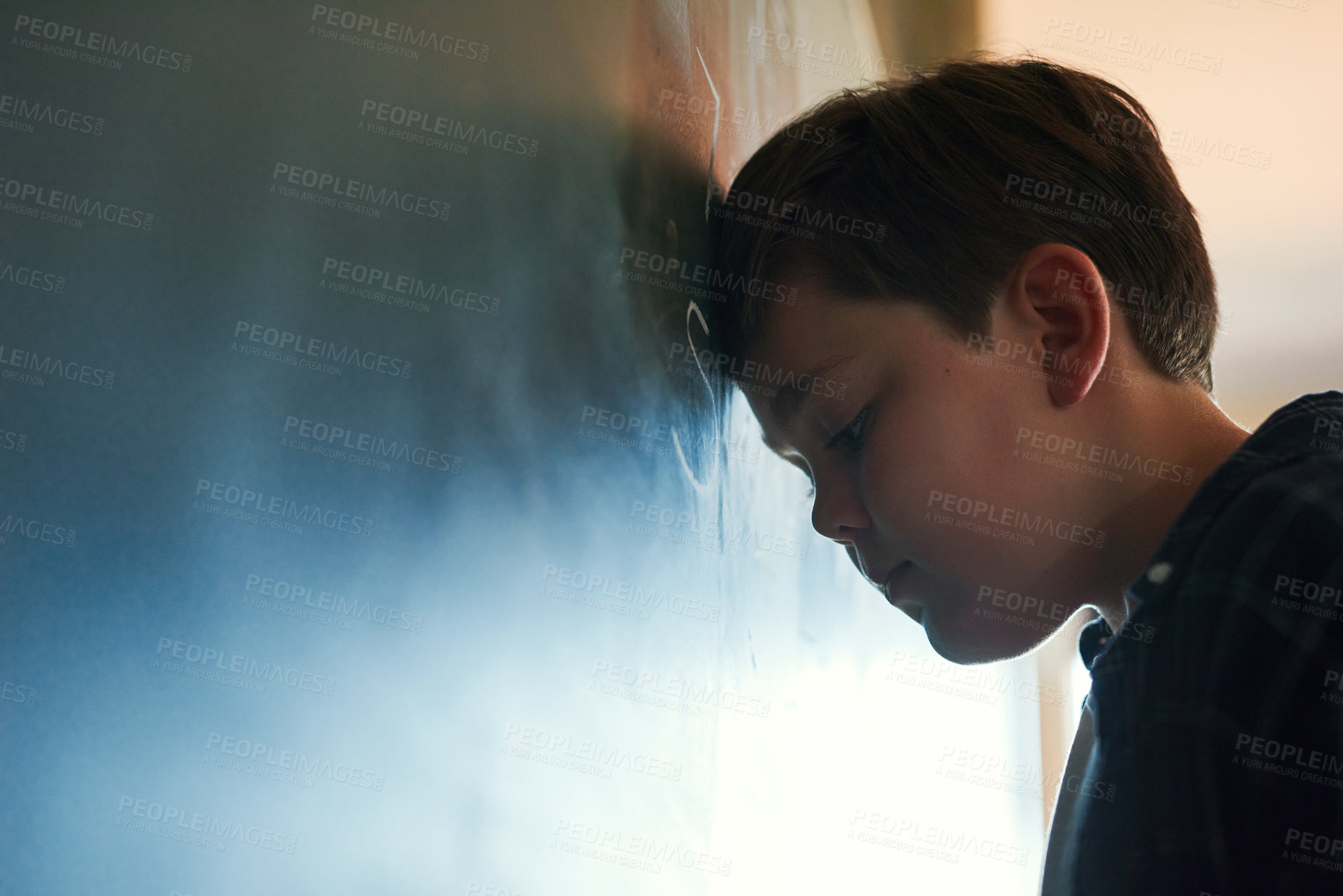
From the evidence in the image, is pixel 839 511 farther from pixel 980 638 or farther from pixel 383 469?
pixel 383 469

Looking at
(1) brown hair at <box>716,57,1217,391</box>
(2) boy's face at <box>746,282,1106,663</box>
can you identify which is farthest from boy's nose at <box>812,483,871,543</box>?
(1) brown hair at <box>716,57,1217,391</box>

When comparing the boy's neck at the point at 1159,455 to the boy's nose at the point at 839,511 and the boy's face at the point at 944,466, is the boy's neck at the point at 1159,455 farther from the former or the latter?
the boy's nose at the point at 839,511

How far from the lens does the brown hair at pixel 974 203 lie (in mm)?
645

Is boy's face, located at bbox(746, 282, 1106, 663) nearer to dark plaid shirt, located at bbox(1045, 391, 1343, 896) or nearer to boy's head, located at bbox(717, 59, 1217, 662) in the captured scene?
boy's head, located at bbox(717, 59, 1217, 662)

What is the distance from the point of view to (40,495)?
255mm

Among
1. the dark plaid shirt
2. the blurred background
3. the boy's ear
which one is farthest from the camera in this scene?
the boy's ear

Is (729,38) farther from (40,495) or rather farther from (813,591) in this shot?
(40,495)

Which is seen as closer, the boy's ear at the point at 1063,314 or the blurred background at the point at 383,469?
the blurred background at the point at 383,469

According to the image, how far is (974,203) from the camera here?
0.65m

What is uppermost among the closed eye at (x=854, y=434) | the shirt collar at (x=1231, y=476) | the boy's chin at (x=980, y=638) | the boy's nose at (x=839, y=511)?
the shirt collar at (x=1231, y=476)

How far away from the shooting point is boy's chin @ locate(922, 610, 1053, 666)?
67 cm

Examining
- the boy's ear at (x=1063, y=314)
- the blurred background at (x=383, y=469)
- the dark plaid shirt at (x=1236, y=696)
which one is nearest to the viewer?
the blurred background at (x=383, y=469)

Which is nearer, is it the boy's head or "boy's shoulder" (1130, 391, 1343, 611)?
"boy's shoulder" (1130, 391, 1343, 611)

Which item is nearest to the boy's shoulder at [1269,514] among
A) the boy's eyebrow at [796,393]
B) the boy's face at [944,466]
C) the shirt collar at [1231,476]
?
the shirt collar at [1231,476]
